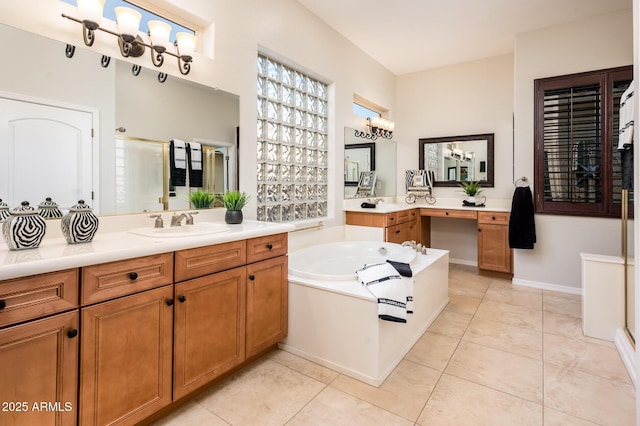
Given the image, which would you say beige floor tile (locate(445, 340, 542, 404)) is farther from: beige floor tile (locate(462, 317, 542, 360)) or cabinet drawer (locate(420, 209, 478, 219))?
cabinet drawer (locate(420, 209, 478, 219))

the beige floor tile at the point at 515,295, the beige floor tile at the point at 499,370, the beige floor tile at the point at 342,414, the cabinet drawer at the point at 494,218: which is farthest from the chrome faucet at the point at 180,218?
the cabinet drawer at the point at 494,218

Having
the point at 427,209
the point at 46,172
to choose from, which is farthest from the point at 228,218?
the point at 427,209

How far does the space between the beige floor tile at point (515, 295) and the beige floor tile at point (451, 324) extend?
69 cm

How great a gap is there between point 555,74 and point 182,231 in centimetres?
423

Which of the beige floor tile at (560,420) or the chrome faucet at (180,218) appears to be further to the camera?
the chrome faucet at (180,218)

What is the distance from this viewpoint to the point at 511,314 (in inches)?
120

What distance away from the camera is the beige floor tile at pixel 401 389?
5.84 ft

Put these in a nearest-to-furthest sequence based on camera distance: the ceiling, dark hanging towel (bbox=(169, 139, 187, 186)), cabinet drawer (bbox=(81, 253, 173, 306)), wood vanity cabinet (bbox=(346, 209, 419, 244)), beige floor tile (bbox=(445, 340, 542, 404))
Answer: cabinet drawer (bbox=(81, 253, 173, 306))
beige floor tile (bbox=(445, 340, 542, 404))
dark hanging towel (bbox=(169, 139, 187, 186))
the ceiling
wood vanity cabinet (bbox=(346, 209, 419, 244))

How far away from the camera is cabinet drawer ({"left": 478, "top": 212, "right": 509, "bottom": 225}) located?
4.06 m

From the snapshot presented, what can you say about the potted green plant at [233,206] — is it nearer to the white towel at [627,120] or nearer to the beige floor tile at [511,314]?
the beige floor tile at [511,314]

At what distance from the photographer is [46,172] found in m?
1.64

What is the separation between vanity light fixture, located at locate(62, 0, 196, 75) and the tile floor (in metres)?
2.07

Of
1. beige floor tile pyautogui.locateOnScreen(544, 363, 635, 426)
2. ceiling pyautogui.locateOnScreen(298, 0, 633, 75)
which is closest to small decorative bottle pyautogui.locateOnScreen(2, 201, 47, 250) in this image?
beige floor tile pyautogui.locateOnScreen(544, 363, 635, 426)

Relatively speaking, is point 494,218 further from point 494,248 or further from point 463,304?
point 463,304
